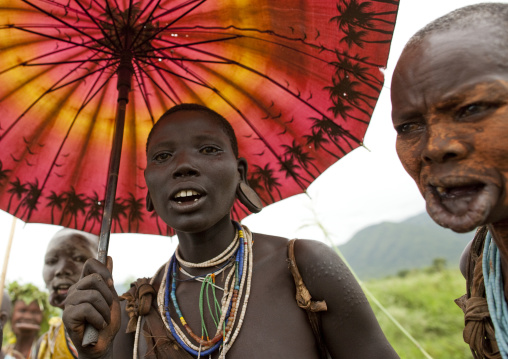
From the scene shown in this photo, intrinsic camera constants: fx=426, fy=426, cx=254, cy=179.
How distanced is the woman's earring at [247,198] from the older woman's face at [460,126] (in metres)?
1.21

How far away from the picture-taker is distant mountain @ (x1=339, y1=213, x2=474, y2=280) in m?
36.4

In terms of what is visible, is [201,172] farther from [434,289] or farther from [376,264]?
[376,264]

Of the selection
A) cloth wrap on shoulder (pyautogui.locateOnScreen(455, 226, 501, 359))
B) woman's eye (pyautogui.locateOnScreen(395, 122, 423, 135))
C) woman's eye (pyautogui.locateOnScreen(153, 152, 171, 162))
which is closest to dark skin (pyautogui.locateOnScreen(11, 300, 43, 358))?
woman's eye (pyautogui.locateOnScreen(153, 152, 171, 162))

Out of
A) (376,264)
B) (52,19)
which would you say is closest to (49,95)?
(52,19)

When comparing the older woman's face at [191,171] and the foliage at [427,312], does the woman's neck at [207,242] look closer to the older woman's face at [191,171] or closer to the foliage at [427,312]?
the older woman's face at [191,171]

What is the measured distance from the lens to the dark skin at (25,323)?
226 inches

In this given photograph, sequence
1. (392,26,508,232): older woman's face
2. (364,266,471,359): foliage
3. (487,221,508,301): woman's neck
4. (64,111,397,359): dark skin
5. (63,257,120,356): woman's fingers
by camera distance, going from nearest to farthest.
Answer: (392,26,508,232): older woman's face < (487,221,508,301): woman's neck < (63,257,120,356): woman's fingers < (64,111,397,359): dark skin < (364,266,471,359): foliage

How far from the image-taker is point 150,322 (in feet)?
7.06

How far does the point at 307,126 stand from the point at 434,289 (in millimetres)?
13847

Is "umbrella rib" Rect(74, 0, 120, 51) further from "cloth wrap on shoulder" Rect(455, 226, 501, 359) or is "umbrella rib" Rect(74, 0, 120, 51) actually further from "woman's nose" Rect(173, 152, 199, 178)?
"cloth wrap on shoulder" Rect(455, 226, 501, 359)

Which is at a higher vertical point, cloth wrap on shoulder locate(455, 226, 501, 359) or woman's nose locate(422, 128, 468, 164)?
woman's nose locate(422, 128, 468, 164)

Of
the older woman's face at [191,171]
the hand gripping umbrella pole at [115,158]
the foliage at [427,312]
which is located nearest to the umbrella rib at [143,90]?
the hand gripping umbrella pole at [115,158]

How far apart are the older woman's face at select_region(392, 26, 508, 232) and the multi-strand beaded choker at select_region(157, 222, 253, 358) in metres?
1.18

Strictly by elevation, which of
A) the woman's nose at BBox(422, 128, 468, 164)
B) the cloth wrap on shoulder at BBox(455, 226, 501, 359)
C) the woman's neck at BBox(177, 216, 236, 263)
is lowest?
the cloth wrap on shoulder at BBox(455, 226, 501, 359)
